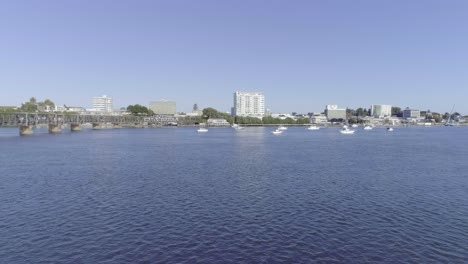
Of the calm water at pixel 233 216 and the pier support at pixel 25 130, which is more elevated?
the pier support at pixel 25 130

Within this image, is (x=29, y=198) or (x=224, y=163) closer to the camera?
(x=29, y=198)

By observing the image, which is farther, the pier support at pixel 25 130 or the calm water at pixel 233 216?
the pier support at pixel 25 130

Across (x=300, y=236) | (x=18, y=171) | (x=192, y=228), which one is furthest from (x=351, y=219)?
(x=18, y=171)

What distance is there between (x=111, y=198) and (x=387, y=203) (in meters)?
29.2

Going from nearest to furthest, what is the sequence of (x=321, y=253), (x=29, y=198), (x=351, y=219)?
(x=321, y=253)
(x=351, y=219)
(x=29, y=198)

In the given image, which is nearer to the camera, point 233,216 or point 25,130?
point 233,216

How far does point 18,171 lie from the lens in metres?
52.5

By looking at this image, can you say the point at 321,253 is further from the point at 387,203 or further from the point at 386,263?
the point at 387,203

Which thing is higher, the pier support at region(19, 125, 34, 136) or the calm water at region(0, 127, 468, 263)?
the pier support at region(19, 125, 34, 136)

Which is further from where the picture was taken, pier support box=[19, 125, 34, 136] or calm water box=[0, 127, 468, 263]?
pier support box=[19, 125, 34, 136]

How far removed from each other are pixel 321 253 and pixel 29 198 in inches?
1220

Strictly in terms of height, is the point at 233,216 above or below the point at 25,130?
below

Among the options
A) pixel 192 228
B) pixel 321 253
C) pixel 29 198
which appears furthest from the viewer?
pixel 29 198

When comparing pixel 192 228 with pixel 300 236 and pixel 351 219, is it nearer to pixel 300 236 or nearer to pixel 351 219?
pixel 300 236
